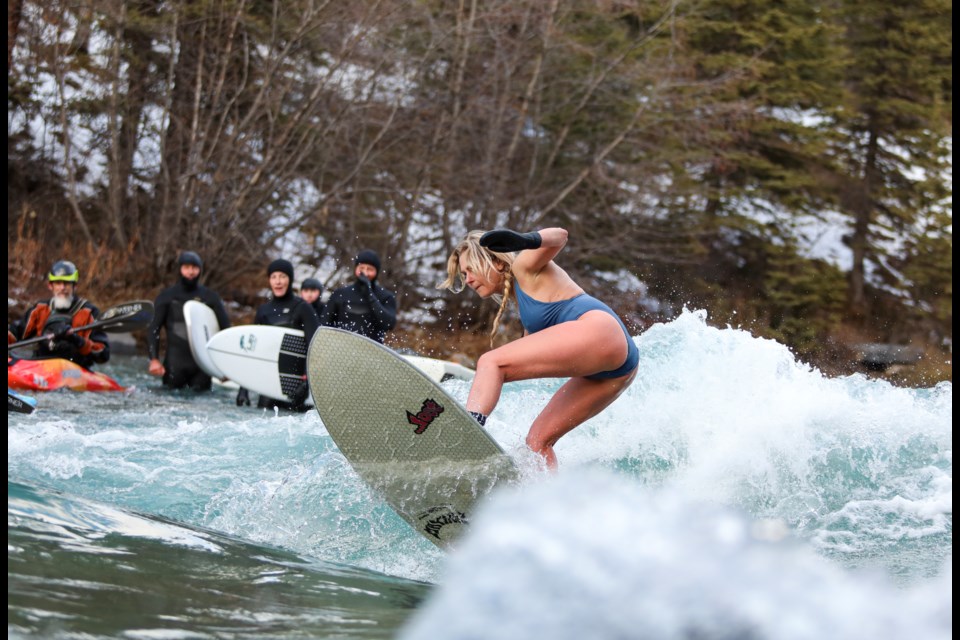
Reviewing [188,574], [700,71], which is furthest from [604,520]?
[700,71]

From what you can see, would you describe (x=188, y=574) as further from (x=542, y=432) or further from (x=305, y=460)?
(x=305, y=460)

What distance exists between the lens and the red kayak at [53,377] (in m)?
8.48

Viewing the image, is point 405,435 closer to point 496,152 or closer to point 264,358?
point 264,358

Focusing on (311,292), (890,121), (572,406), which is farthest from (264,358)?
(890,121)

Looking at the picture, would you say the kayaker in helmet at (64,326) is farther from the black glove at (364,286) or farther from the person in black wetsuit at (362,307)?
the black glove at (364,286)

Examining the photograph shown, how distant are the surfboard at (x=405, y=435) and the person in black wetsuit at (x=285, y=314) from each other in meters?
5.08

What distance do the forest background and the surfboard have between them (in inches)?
338

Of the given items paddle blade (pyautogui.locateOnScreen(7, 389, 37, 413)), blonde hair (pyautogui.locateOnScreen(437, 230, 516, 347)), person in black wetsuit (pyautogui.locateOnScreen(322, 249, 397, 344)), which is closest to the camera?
blonde hair (pyautogui.locateOnScreen(437, 230, 516, 347))

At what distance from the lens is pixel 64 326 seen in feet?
29.3

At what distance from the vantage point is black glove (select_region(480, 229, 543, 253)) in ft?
12.5

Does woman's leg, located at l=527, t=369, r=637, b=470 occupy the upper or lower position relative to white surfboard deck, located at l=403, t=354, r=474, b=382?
upper

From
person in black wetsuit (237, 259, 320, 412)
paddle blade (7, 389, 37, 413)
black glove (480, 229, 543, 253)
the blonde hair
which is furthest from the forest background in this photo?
black glove (480, 229, 543, 253)

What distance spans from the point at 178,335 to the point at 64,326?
128 cm

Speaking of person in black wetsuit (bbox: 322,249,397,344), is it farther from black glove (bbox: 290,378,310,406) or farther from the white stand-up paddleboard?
the white stand-up paddleboard
